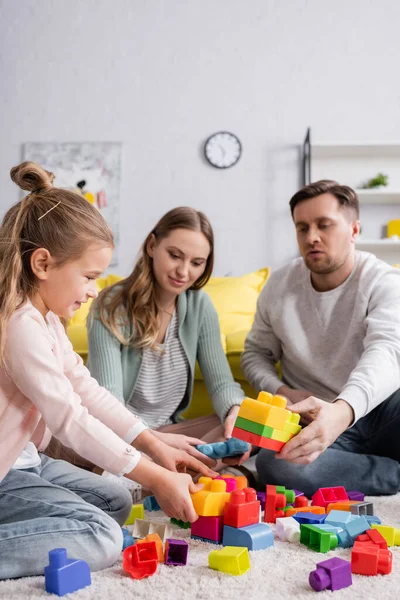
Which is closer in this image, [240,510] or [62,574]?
[62,574]

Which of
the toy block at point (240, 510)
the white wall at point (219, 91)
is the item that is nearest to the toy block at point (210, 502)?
the toy block at point (240, 510)

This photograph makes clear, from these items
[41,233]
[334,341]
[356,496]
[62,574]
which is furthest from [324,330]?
[62,574]

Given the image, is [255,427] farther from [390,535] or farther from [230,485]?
[390,535]

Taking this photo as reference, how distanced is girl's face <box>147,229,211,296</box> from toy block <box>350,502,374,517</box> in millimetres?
751

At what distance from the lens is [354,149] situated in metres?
3.33

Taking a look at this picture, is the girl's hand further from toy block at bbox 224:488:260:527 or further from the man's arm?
the man's arm

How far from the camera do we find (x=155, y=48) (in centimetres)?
355

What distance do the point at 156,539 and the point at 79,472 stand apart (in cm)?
33

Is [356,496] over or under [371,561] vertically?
under

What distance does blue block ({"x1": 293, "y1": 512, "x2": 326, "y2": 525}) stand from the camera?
1225 millimetres

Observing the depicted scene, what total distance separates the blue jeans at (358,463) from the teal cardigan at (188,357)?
25 centimetres

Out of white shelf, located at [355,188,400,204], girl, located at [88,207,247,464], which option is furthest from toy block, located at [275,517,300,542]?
white shelf, located at [355,188,400,204]

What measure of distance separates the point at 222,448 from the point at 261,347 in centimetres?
55

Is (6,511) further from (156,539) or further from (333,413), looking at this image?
(333,413)
